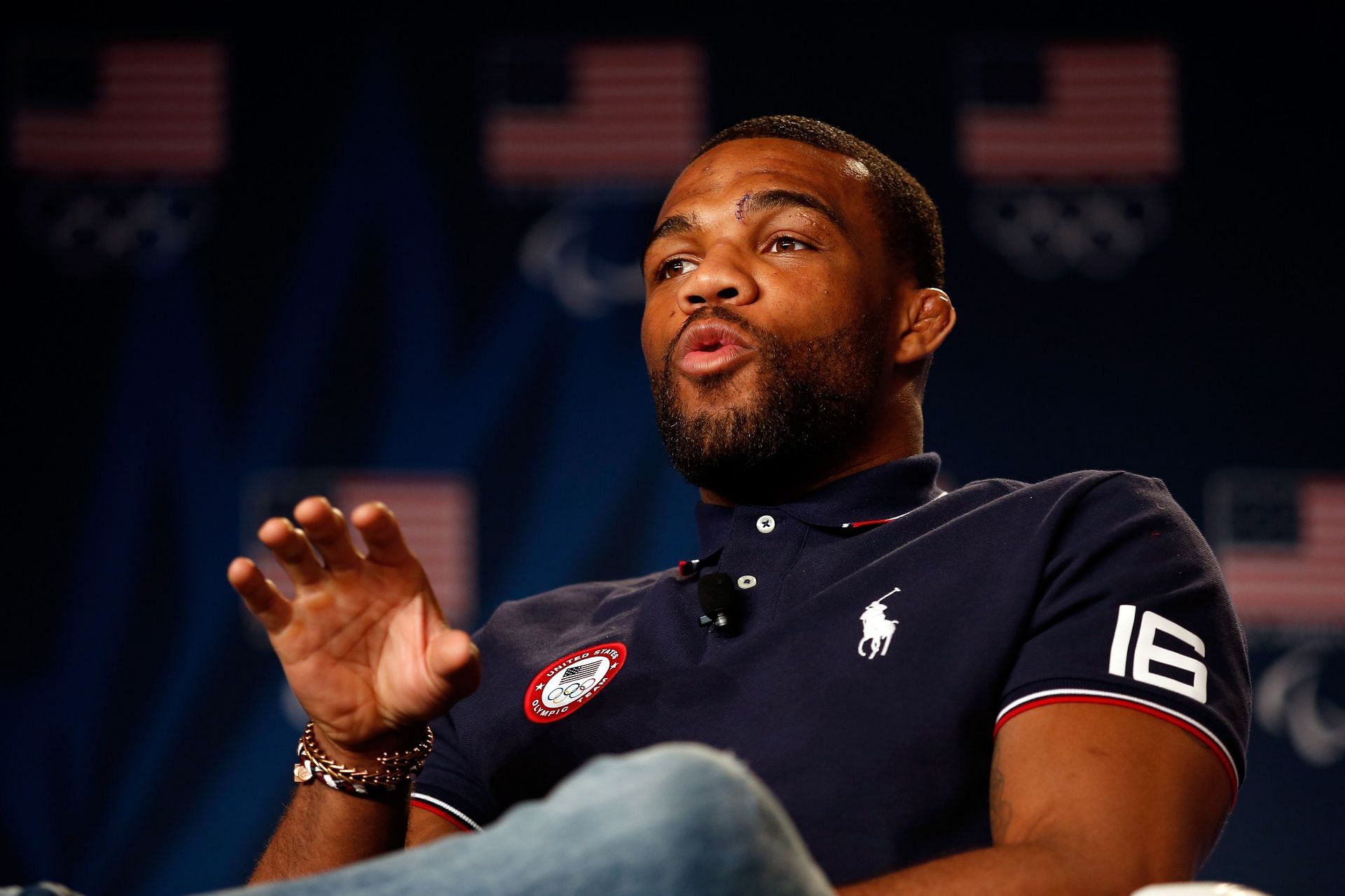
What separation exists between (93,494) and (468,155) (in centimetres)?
107

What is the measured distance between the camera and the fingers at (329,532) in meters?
1.09

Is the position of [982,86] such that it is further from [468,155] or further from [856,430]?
[856,430]

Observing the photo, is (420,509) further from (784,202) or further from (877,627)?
(877,627)

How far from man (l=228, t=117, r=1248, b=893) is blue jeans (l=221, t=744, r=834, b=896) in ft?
1.00

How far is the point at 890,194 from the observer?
175 centimetres

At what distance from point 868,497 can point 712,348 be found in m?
0.25

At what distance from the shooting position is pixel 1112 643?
1.15m

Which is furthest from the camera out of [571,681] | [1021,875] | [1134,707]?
[571,681]

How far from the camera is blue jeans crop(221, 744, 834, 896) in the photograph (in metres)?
0.69

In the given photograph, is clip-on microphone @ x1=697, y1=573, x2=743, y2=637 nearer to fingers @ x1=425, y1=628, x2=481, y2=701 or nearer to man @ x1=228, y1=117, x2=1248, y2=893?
man @ x1=228, y1=117, x2=1248, y2=893

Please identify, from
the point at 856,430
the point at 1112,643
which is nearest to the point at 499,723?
the point at 856,430

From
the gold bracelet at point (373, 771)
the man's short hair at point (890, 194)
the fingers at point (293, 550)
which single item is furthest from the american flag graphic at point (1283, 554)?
the fingers at point (293, 550)

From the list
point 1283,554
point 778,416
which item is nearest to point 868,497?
point 778,416

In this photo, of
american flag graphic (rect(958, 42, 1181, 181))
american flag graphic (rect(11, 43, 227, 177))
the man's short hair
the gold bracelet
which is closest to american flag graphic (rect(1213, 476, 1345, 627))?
american flag graphic (rect(958, 42, 1181, 181))
